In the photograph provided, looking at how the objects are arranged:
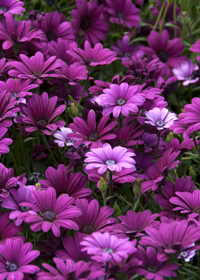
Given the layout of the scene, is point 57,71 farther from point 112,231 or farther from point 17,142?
point 112,231

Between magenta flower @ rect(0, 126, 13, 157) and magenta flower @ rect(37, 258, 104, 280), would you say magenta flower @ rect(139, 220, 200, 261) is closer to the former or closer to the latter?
magenta flower @ rect(37, 258, 104, 280)

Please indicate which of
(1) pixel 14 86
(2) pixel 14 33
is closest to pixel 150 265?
(1) pixel 14 86

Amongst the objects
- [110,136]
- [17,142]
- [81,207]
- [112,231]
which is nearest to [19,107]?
[17,142]

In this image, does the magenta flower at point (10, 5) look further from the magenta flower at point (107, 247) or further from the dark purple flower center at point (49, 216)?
the magenta flower at point (107, 247)

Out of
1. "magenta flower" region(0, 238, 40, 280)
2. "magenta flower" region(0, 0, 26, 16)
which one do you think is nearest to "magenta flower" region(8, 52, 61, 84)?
"magenta flower" region(0, 0, 26, 16)

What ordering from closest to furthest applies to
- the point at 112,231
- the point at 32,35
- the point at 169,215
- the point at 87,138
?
1. the point at 112,231
2. the point at 169,215
3. the point at 87,138
4. the point at 32,35

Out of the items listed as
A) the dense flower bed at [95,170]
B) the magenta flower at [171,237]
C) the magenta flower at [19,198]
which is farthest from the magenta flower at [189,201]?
the magenta flower at [19,198]
